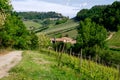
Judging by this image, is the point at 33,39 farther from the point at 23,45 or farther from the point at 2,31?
the point at 2,31

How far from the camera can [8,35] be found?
59000 mm

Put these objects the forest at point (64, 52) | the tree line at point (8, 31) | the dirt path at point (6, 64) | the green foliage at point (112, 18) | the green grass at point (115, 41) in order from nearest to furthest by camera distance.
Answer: the dirt path at point (6, 64) → the forest at point (64, 52) → the tree line at point (8, 31) → the green grass at point (115, 41) → the green foliage at point (112, 18)

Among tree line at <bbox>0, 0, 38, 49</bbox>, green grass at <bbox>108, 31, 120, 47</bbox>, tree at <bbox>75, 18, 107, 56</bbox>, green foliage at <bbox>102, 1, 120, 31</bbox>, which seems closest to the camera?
tree line at <bbox>0, 0, 38, 49</bbox>

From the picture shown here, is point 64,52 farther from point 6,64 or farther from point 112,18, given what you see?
point 112,18

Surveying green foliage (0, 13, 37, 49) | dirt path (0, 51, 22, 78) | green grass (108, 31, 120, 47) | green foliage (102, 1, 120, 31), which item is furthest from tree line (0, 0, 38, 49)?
green foliage (102, 1, 120, 31)

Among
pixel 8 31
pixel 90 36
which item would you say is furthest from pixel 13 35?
pixel 90 36

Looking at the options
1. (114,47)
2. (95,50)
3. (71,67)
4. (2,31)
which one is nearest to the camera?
(71,67)

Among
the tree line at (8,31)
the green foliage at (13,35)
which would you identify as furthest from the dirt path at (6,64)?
the green foliage at (13,35)

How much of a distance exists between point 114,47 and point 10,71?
93.9 meters

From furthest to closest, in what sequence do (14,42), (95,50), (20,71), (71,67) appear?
(95,50) < (14,42) < (71,67) < (20,71)

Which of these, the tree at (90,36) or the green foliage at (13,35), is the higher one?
the green foliage at (13,35)

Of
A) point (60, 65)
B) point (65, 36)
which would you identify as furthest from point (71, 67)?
point (65, 36)

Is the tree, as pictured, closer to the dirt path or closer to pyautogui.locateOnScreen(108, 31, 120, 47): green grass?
pyautogui.locateOnScreen(108, 31, 120, 47): green grass

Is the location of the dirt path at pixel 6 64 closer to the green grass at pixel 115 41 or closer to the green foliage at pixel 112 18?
the green grass at pixel 115 41
